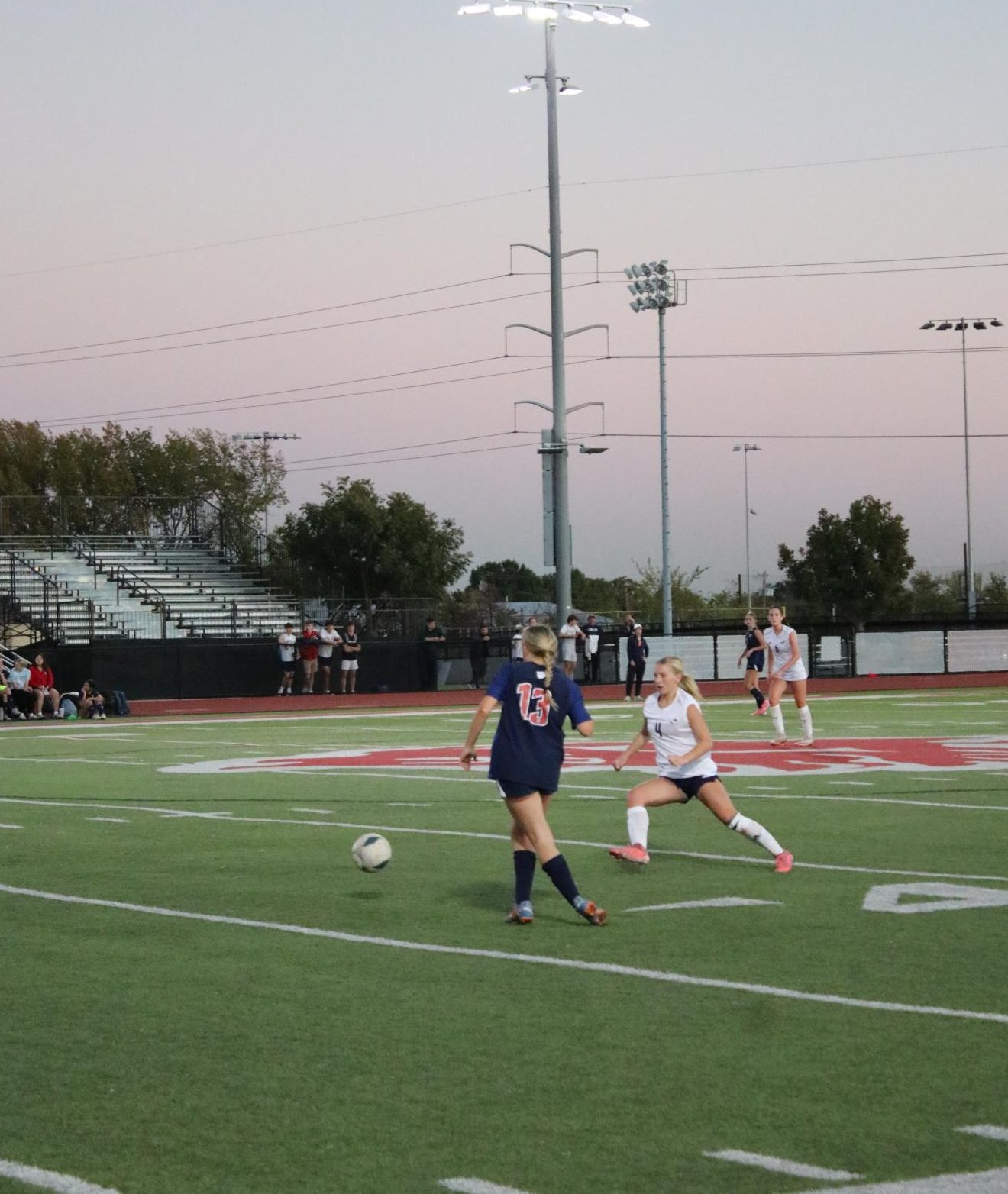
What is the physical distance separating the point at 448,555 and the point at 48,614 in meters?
33.1

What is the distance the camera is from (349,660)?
143 ft

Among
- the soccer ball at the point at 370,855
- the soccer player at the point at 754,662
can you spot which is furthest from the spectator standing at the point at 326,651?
the soccer ball at the point at 370,855

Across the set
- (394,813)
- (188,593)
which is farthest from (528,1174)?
(188,593)

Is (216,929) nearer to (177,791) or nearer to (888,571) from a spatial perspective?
(177,791)

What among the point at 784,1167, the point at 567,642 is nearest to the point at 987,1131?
the point at 784,1167

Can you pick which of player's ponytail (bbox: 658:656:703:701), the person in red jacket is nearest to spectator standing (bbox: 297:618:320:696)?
the person in red jacket

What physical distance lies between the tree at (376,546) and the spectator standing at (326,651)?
32.4 m

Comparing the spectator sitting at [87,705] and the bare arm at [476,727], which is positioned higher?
the bare arm at [476,727]

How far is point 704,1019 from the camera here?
731 cm

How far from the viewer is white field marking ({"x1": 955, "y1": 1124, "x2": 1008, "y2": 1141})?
557 cm

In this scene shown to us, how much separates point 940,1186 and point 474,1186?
1388mm

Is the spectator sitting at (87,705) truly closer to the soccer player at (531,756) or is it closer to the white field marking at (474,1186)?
the soccer player at (531,756)

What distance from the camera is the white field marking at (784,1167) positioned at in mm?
5199

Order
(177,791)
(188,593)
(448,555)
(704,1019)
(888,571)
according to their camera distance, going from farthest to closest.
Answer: (888,571) → (448,555) → (188,593) → (177,791) → (704,1019)
